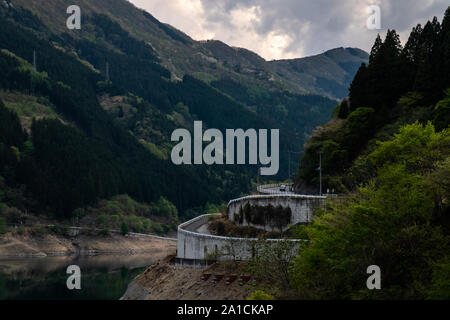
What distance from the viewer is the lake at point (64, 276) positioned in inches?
3548

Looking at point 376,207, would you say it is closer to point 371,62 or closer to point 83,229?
point 371,62

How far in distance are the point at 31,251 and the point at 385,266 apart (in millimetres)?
131185

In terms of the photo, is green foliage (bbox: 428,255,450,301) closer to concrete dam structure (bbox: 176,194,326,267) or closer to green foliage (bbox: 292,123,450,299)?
green foliage (bbox: 292,123,450,299)

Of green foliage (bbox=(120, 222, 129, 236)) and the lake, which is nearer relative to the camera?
the lake

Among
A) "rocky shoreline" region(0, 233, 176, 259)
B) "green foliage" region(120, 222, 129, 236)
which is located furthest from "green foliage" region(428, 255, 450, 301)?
"green foliage" region(120, 222, 129, 236)

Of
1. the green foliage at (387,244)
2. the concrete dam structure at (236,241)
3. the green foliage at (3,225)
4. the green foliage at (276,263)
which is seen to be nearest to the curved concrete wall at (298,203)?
the concrete dam structure at (236,241)

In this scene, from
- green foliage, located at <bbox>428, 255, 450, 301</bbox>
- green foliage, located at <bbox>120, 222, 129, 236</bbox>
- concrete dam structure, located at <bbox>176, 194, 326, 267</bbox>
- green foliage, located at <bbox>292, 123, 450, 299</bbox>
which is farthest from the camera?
green foliage, located at <bbox>120, 222, 129, 236</bbox>

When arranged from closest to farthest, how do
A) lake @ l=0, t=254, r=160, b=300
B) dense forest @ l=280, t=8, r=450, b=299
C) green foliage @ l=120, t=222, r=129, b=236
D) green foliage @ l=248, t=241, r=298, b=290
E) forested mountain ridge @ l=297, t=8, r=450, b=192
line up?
dense forest @ l=280, t=8, r=450, b=299
green foliage @ l=248, t=241, r=298, b=290
forested mountain ridge @ l=297, t=8, r=450, b=192
lake @ l=0, t=254, r=160, b=300
green foliage @ l=120, t=222, r=129, b=236

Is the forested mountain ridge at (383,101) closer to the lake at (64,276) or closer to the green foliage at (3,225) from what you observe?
the lake at (64,276)

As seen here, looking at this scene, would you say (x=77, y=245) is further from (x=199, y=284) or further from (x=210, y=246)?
(x=199, y=284)

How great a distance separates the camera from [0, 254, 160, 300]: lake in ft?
296

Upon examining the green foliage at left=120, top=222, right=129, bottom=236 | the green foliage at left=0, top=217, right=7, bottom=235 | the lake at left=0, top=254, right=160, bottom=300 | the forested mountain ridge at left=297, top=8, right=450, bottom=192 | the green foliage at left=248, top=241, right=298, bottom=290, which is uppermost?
the forested mountain ridge at left=297, top=8, right=450, bottom=192

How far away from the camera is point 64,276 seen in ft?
374
